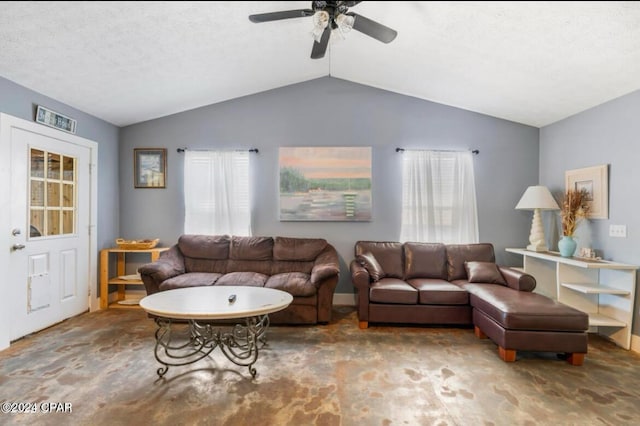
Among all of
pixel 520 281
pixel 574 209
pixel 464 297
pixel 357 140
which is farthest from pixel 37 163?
pixel 574 209

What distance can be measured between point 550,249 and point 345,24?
12.6ft

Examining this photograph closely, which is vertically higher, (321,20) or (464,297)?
(321,20)

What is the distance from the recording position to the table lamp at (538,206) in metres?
3.63

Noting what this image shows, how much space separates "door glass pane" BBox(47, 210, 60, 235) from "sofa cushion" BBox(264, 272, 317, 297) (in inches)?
95.5

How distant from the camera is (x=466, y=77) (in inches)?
132

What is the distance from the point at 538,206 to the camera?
143 inches

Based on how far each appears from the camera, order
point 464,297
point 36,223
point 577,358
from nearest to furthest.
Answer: point 577,358 < point 36,223 < point 464,297

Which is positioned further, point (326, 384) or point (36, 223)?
point (36, 223)

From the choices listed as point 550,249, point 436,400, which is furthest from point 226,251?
point 550,249

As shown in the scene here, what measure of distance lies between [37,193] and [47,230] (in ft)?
1.34

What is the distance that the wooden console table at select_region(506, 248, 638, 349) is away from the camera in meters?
2.82

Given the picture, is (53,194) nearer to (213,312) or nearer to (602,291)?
(213,312)

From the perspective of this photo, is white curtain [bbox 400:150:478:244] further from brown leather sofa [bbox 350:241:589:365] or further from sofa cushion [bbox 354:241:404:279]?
sofa cushion [bbox 354:241:404:279]

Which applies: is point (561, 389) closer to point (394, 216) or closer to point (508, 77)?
point (394, 216)
